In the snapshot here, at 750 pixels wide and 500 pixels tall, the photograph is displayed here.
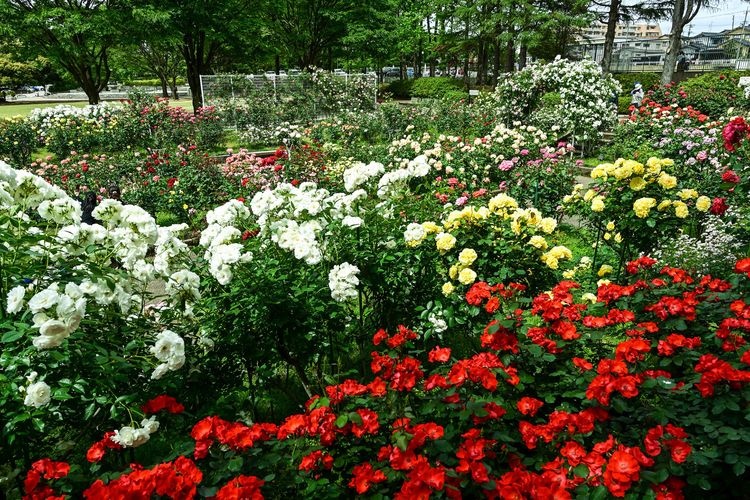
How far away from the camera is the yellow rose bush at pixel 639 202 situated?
11.7 ft

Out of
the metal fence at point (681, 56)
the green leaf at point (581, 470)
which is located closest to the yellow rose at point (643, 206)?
the green leaf at point (581, 470)

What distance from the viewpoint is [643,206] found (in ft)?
11.5

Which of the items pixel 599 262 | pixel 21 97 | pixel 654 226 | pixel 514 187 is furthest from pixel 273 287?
pixel 21 97

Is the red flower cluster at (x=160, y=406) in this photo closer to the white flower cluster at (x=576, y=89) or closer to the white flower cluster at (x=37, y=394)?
the white flower cluster at (x=37, y=394)

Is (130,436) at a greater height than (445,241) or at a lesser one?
lesser

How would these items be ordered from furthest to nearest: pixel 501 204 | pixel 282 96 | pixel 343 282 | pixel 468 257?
pixel 282 96, pixel 501 204, pixel 468 257, pixel 343 282

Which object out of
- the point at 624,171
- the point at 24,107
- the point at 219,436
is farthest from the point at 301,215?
the point at 24,107

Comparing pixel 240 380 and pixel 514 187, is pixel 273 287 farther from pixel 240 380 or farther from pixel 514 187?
pixel 514 187

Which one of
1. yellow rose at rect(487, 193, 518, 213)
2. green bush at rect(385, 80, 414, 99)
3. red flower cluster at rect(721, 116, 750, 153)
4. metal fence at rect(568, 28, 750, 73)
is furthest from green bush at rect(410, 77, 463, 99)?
yellow rose at rect(487, 193, 518, 213)

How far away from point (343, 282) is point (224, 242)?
71 centimetres

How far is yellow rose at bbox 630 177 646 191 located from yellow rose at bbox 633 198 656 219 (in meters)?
0.14

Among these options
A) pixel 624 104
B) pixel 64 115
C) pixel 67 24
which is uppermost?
pixel 67 24

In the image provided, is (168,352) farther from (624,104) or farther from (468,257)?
(624,104)

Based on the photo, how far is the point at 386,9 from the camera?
26.2 meters
